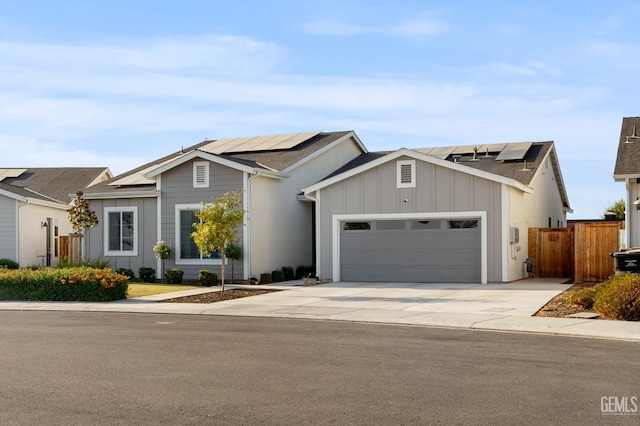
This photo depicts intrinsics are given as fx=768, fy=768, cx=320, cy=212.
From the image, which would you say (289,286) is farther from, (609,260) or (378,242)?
(609,260)

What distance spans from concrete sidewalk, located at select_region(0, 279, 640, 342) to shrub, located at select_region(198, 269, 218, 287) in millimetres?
1600

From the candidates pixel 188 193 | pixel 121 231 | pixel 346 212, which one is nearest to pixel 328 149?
pixel 346 212

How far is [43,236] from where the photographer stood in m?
35.0

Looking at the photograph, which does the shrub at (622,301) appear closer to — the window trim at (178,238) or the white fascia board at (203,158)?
the white fascia board at (203,158)

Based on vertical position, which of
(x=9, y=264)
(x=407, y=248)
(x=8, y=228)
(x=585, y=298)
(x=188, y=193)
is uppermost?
(x=188, y=193)

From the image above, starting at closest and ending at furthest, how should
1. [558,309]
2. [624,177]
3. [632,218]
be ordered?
[558,309] < [624,177] < [632,218]

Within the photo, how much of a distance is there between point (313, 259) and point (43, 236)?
12.7 meters

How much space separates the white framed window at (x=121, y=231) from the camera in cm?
2925

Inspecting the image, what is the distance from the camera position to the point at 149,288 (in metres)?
24.6

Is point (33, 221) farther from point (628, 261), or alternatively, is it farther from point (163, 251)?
point (628, 261)

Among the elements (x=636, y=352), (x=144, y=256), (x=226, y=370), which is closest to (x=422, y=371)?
(x=226, y=370)

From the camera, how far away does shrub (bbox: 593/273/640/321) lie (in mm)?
15000

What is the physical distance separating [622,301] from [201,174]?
54.5 ft

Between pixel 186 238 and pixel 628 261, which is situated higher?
pixel 186 238
